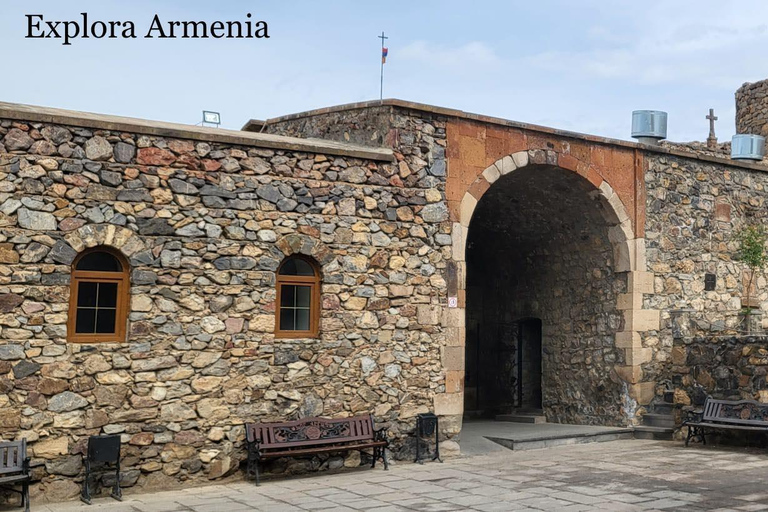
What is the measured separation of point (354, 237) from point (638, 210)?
4799mm

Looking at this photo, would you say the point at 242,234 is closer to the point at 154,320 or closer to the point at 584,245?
the point at 154,320

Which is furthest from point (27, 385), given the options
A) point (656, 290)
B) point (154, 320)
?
point (656, 290)

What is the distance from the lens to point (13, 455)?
23.3ft

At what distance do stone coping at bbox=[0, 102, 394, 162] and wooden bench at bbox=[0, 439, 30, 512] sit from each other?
303 centimetres

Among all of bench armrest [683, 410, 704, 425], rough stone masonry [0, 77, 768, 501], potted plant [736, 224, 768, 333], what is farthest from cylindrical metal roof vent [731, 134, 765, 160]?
bench armrest [683, 410, 704, 425]

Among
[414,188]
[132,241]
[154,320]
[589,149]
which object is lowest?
[154,320]

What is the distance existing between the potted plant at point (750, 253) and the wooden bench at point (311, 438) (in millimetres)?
6908

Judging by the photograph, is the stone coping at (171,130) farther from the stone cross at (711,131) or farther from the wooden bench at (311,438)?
the stone cross at (711,131)

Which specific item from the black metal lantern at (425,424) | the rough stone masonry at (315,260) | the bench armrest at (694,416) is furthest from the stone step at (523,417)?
the black metal lantern at (425,424)

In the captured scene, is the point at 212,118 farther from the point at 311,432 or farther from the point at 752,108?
the point at 752,108

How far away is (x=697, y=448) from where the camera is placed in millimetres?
10375

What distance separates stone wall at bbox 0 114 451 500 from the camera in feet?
24.8

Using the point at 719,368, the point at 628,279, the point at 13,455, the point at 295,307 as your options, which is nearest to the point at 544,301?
the point at 628,279

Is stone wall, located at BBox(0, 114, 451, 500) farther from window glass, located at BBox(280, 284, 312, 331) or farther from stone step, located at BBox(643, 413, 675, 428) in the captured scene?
stone step, located at BBox(643, 413, 675, 428)
